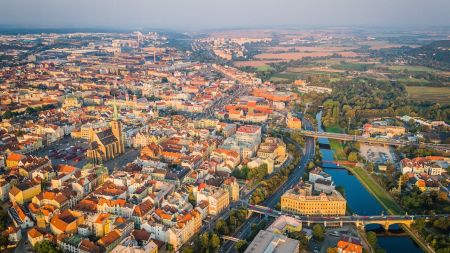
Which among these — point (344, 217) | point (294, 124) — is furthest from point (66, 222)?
point (294, 124)

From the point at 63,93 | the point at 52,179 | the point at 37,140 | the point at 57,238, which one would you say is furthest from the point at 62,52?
the point at 57,238

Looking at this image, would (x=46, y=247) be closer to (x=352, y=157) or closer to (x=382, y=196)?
(x=382, y=196)

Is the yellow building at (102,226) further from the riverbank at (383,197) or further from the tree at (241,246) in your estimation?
the riverbank at (383,197)

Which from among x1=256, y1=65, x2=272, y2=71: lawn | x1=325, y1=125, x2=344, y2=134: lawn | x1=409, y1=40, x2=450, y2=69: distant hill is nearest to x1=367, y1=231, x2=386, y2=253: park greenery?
x1=325, y1=125, x2=344, y2=134: lawn

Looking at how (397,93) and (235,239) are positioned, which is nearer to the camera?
(235,239)

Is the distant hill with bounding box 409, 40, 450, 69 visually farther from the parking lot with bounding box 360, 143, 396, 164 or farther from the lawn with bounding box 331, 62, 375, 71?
the parking lot with bounding box 360, 143, 396, 164

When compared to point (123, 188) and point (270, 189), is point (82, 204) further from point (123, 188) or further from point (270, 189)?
point (270, 189)
